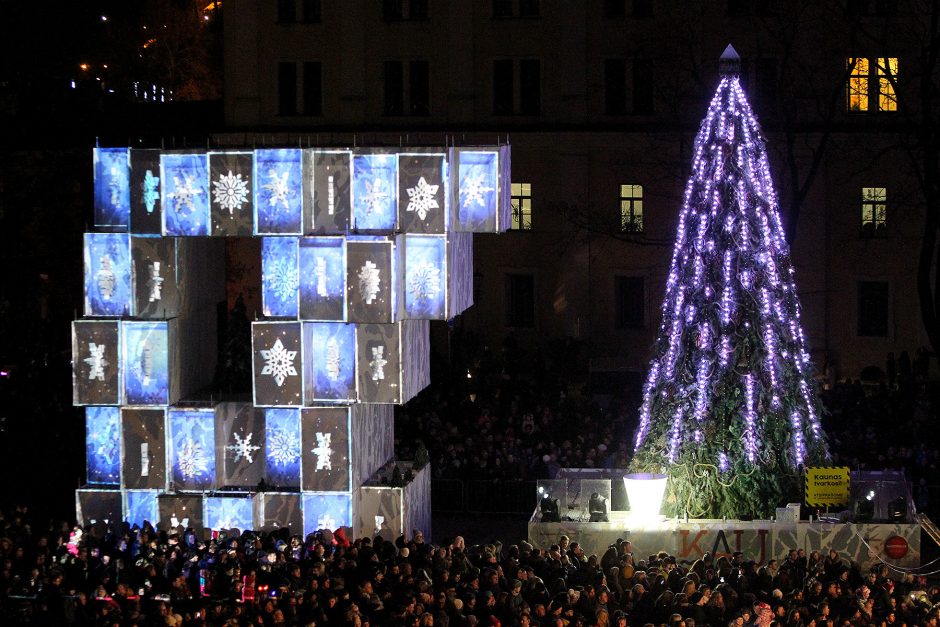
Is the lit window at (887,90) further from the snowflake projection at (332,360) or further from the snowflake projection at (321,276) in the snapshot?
the snowflake projection at (321,276)

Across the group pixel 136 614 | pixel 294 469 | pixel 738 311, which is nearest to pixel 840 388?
pixel 738 311

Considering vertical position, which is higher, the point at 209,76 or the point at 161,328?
the point at 209,76

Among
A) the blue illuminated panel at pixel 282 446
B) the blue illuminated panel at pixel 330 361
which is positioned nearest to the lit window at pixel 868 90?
the blue illuminated panel at pixel 330 361

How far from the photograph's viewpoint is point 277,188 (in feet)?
101

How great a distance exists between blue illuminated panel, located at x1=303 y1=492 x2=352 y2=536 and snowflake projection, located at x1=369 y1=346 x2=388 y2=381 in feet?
7.27

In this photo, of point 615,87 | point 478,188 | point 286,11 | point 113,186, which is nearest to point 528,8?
point 615,87

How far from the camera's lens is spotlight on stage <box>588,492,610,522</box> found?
3142 centimetres

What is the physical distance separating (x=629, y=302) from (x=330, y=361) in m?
21.9

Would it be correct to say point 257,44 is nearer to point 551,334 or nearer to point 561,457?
point 551,334

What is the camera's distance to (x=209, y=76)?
81.1m

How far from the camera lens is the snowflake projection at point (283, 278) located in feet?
103

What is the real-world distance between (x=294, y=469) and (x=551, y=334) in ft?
70.0

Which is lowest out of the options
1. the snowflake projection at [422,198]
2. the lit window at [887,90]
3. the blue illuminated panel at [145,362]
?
the blue illuminated panel at [145,362]

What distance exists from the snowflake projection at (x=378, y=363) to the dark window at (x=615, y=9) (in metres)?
23.2
